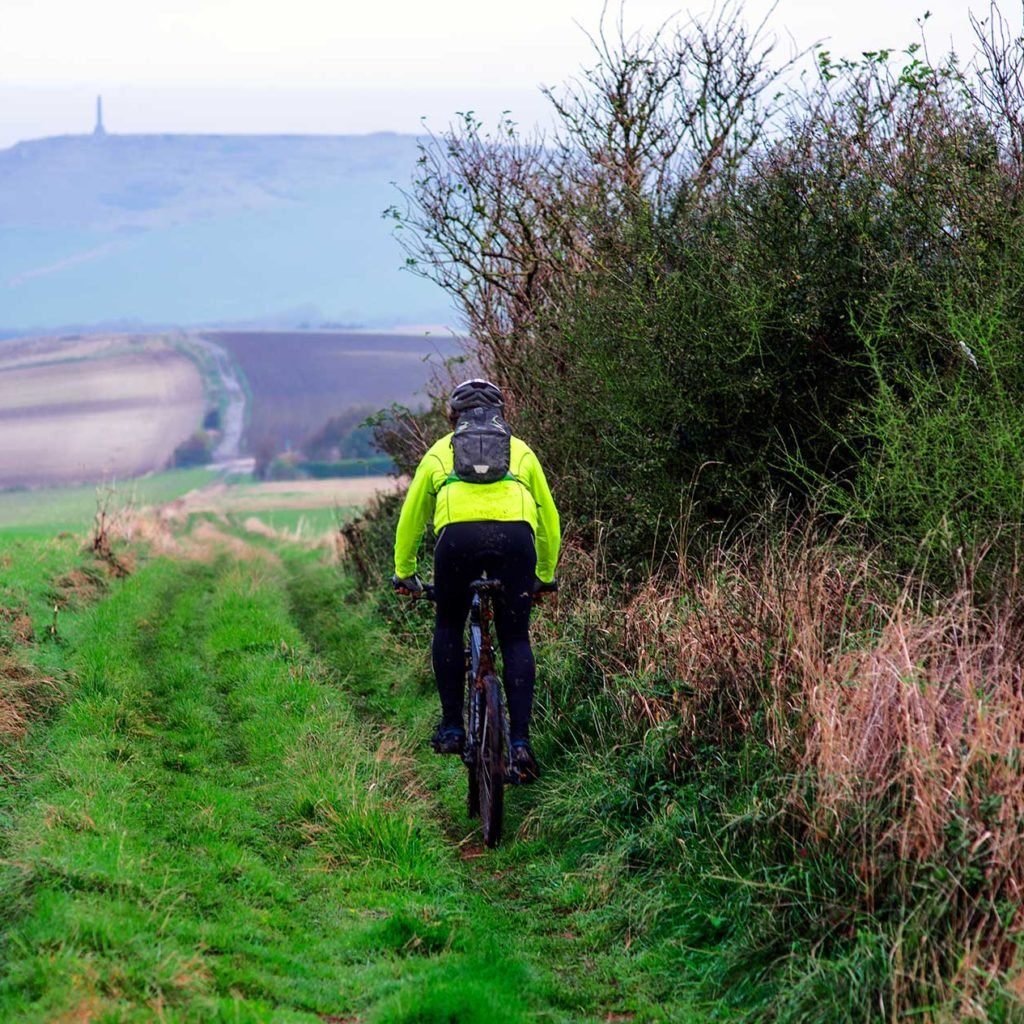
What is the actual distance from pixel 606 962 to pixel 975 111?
25.5ft

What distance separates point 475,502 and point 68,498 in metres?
99.6

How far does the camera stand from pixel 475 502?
8.39 meters

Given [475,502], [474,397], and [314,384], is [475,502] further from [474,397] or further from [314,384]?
[314,384]

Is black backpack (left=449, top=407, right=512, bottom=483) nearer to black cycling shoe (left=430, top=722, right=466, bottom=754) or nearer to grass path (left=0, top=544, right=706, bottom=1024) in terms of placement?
black cycling shoe (left=430, top=722, right=466, bottom=754)

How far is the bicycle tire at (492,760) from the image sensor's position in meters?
8.42

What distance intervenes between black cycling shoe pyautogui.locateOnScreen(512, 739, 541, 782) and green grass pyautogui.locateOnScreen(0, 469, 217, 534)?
211 ft

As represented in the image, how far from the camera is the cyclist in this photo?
840 cm

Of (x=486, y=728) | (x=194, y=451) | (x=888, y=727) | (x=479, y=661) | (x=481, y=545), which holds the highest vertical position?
(x=481, y=545)

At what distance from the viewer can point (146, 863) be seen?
7.25 meters

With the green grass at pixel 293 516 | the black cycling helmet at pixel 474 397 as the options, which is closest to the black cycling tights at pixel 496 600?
the black cycling helmet at pixel 474 397

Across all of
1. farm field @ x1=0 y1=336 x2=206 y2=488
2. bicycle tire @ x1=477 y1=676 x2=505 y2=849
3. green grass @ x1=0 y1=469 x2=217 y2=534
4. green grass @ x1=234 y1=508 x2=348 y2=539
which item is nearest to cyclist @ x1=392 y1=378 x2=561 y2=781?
bicycle tire @ x1=477 y1=676 x2=505 y2=849

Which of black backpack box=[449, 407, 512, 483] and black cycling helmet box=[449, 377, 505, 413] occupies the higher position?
black cycling helmet box=[449, 377, 505, 413]

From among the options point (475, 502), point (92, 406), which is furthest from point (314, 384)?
point (475, 502)

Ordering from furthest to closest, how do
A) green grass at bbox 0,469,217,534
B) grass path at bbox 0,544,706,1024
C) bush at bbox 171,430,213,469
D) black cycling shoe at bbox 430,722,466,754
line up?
bush at bbox 171,430,213,469, green grass at bbox 0,469,217,534, black cycling shoe at bbox 430,722,466,754, grass path at bbox 0,544,706,1024
